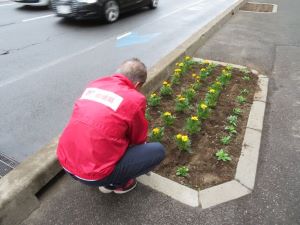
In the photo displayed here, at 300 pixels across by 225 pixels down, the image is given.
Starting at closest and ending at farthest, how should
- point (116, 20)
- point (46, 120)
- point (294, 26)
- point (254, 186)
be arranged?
point (254, 186), point (46, 120), point (294, 26), point (116, 20)

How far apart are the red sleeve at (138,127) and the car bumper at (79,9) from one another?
282 inches

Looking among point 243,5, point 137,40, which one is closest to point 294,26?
point 243,5

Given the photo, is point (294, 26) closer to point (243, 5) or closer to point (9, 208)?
point (243, 5)

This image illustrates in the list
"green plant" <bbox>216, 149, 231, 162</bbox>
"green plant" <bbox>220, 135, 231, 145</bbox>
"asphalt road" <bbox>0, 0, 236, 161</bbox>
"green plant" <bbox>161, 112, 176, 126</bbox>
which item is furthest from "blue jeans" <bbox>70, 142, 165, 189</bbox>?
"asphalt road" <bbox>0, 0, 236, 161</bbox>

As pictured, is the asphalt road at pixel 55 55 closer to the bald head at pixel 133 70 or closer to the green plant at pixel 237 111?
the bald head at pixel 133 70

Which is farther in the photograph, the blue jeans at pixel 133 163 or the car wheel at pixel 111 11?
the car wheel at pixel 111 11

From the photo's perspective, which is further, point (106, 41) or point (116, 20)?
point (116, 20)

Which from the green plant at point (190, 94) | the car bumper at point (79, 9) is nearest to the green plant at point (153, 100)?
the green plant at point (190, 94)

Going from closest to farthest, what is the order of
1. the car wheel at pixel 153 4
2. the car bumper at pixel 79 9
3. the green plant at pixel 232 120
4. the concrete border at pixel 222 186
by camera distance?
1. the concrete border at pixel 222 186
2. the green plant at pixel 232 120
3. the car bumper at pixel 79 9
4. the car wheel at pixel 153 4

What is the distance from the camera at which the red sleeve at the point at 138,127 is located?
2.10m

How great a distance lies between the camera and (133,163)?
225 cm

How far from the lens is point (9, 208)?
2197 mm

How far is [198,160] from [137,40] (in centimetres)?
522

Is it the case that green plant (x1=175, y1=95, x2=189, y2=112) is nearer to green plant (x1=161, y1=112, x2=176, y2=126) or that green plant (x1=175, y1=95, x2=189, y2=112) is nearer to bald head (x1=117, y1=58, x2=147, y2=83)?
green plant (x1=161, y1=112, x2=176, y2=126)
